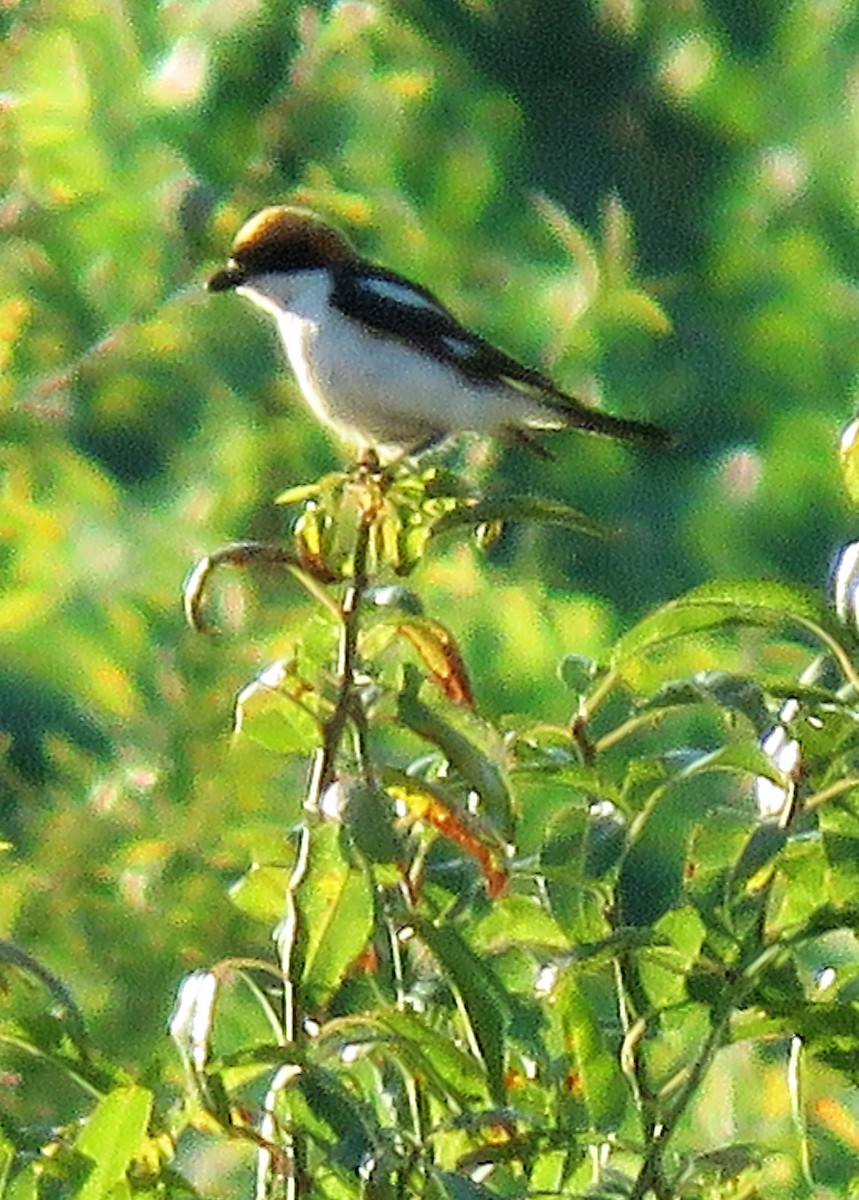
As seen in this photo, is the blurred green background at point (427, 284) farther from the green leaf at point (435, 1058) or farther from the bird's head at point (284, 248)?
the green leaf at point (435, 1058)

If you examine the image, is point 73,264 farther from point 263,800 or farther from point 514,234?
point 263,800

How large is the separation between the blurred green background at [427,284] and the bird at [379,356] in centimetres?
41

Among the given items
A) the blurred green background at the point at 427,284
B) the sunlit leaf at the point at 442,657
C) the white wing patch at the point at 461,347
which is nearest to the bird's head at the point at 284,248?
the white wing patch at the point at 461,347

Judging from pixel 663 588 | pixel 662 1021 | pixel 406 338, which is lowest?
pixel 663 588

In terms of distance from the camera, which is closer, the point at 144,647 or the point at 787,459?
the point at 144,647

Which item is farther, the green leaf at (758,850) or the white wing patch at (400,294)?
A: the white wing patch at (400,294)

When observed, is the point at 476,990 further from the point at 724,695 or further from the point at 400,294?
the point at 400,294

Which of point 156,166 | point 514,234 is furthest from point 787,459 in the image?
point 156,166

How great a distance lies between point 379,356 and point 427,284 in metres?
0.89

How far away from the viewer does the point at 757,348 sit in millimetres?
2375

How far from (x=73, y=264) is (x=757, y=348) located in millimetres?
662

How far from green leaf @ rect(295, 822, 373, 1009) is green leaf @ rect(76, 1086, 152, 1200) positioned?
0.16 ft

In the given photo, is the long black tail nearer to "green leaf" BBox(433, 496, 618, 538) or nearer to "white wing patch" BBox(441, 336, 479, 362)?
"white wing patch" BBox(441, 336, 479, 362)

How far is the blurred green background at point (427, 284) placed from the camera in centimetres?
205
